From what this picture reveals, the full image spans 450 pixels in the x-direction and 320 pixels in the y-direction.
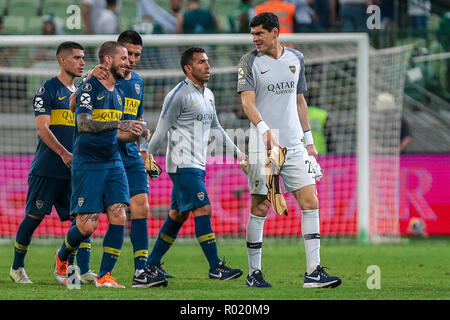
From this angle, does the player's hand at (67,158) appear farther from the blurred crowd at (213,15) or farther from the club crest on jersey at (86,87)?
the blurred crowd at (213,15)

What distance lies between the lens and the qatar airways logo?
8.02 m

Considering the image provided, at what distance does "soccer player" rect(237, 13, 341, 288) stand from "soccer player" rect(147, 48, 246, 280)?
0.78 meters

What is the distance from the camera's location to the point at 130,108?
8.65 m

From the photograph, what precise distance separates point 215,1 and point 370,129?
549 centimetres

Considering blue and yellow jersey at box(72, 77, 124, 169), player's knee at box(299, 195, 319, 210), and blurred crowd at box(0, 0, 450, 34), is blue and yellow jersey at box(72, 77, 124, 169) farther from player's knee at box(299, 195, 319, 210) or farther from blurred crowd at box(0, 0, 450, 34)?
blurred crowd at box(0, 0, 450, 34)

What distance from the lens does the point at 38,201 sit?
8.96 metres

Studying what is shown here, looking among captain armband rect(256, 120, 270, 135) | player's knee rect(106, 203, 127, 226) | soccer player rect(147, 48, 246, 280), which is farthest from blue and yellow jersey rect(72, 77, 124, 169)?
captain armband rect(256, 120, 270, 135)

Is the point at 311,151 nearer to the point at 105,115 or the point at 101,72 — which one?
the point at 105,115

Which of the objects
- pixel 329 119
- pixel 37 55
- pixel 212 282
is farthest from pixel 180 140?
pixel 37 55

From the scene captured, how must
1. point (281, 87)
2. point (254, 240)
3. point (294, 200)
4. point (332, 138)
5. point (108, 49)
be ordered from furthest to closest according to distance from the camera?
1. point (332, 138)
2. point (294, 200)
3. point (254, 240)
4. point (281, 87)
5. point (108, 49)

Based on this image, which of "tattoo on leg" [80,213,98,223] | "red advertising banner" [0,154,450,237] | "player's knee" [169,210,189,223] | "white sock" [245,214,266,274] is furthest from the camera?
"red advertising banner" [0,154,450,237]

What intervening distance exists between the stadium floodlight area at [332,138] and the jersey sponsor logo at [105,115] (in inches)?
220

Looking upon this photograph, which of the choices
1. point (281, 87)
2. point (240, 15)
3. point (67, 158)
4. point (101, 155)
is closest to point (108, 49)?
point (101, 155)

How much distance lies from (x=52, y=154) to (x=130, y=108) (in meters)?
0.89
